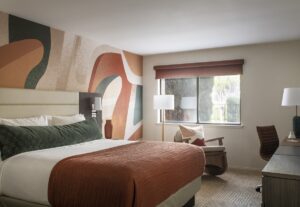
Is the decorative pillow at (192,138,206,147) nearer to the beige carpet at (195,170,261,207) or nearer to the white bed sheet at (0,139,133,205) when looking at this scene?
the beige carpet at (195,170,261,207)

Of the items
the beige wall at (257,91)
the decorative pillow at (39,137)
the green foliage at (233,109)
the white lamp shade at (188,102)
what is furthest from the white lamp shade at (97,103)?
the green foliage at (233,109)

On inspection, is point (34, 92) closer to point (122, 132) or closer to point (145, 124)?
point (122, 132)

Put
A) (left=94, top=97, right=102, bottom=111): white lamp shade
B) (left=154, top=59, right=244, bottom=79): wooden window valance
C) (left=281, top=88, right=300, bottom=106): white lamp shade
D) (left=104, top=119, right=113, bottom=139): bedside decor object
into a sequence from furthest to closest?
1. (left=154, top=59, right=244, bottom=79): wooden window valance
2. (left=104, top=119, right=113, bottom=139): bedside decor object
3. (left=94, top=97, right=102, bottom=111): white lamp shade
4. (left=281, top=88, right=300, bottom=106): white lamp shade

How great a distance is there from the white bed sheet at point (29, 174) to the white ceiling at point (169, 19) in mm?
1682

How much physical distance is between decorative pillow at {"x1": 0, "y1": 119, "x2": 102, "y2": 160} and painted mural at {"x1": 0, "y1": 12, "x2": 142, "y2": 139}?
2.61 ft

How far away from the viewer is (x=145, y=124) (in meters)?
6.23

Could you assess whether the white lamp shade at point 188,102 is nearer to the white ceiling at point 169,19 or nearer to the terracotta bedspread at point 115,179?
the white ceiling at point 169,19

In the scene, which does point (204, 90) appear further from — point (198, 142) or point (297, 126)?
point (297, 126)

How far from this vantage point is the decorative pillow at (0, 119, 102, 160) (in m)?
2.78

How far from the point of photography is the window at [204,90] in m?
5.39

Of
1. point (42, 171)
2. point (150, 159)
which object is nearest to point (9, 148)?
point (42, 171)

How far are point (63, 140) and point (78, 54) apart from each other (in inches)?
66.9

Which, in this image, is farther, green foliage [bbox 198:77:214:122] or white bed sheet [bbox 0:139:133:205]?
green foliage [bbox 198:77:214:122]

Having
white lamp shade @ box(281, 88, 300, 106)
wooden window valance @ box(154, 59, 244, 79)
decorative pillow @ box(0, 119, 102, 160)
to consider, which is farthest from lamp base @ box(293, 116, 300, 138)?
decorative pillow @ box(0, 119, 102, 160)
